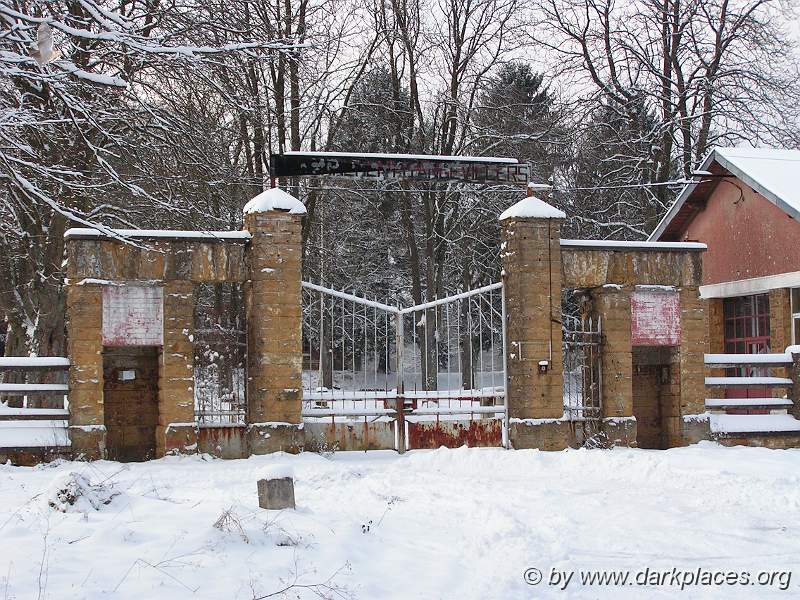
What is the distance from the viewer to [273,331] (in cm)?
1203

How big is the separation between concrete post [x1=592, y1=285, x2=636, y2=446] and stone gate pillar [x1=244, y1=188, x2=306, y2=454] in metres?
4.38

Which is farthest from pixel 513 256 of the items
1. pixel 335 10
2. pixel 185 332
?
pixel 335 10

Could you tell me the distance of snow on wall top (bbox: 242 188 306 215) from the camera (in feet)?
39.6

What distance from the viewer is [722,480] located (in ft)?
32.2

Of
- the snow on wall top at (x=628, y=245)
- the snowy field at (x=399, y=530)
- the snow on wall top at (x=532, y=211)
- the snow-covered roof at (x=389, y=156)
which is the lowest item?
the snowy field at (x=399, y=530)

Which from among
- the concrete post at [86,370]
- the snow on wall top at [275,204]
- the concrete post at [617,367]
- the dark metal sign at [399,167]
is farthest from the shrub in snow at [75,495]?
the concrete post at [617,367]

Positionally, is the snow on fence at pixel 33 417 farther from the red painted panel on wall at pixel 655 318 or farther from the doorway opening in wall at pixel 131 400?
the red painted panel on wall at pixel 655 318

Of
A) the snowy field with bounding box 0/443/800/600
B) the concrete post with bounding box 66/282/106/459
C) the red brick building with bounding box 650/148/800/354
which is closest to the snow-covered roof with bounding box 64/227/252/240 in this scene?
the concrete post with bounding box 66/282/106/459

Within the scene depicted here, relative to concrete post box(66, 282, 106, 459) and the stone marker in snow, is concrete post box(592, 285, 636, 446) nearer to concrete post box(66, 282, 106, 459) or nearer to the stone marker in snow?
the stone marker in snow

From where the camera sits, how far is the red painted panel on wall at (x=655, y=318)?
13.2m

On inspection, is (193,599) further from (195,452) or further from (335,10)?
(335,10)

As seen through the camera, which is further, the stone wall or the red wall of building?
the red wall of building

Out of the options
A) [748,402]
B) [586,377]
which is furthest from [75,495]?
[748,402]

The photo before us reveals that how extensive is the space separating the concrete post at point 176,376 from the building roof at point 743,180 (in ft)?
34.3
